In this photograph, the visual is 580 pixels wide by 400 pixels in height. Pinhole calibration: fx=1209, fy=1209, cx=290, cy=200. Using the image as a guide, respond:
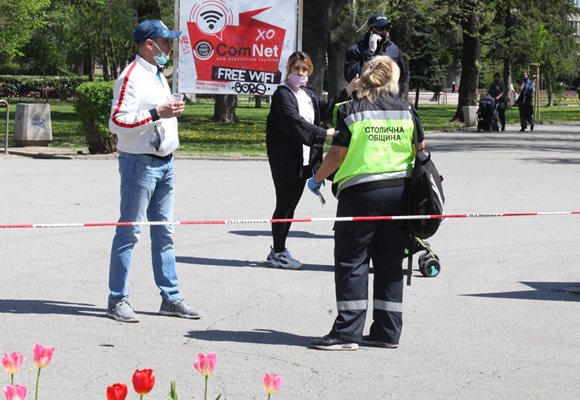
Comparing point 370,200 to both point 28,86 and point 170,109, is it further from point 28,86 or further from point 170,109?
point 28,86

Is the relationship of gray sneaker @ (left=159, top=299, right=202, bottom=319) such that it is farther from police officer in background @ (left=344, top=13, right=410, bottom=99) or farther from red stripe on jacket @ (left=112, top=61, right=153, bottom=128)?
police officer in background @ (left=344, top=13, right=410, bottom=99)

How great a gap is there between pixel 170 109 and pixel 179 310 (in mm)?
1355

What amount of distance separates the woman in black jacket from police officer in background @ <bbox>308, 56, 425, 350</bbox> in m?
Result: 2.56

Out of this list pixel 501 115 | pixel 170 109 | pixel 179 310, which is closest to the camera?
pixel 170 109

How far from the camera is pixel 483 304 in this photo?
873cm

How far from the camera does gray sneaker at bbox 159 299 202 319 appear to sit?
8008 millimetres

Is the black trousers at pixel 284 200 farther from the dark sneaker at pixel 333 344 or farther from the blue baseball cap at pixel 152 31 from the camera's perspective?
the dark sneaker at pixel 333 344

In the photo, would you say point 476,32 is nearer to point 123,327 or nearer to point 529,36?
point 529,36

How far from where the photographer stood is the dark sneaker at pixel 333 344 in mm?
7090

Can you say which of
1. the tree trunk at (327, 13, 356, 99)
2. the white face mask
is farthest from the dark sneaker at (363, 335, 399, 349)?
the tree trunk at (327, 13, 356, 99)

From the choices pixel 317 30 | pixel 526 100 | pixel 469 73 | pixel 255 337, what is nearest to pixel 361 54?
pixel 255 337

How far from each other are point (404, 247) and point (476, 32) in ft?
111

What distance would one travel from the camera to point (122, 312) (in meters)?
7.85

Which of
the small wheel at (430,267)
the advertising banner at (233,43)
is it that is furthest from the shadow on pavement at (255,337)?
the advertising banner at (233,43)
